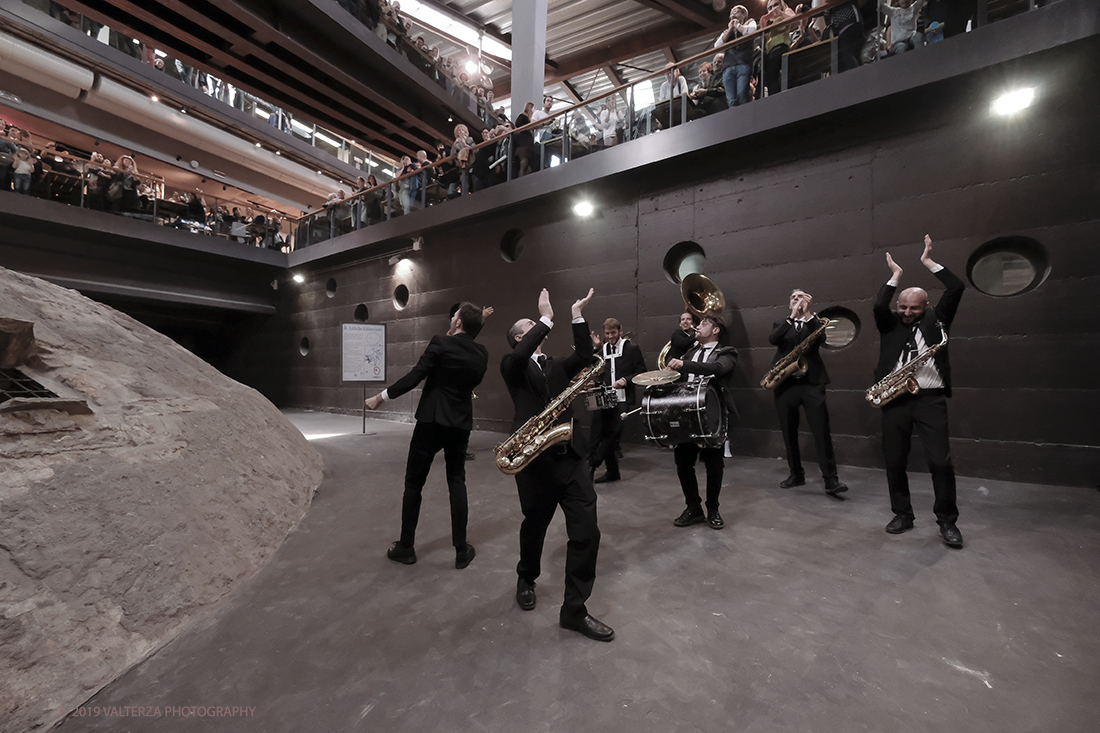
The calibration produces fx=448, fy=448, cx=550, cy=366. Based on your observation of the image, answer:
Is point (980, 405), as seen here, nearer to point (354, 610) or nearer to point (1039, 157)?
point (1039, 157)

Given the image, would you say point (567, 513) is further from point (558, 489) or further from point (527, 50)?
point (527, 50)

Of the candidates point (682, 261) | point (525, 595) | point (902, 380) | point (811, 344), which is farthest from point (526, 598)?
point (682, 261)

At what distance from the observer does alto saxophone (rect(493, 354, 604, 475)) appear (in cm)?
227

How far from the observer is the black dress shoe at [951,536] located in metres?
3.01

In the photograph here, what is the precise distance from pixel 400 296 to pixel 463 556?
8.60 m

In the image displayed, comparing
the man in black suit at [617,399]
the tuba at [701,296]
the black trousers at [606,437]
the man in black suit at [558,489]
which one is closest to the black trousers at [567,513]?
the man in black suit at [558,489]

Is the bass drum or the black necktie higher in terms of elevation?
the black necktie

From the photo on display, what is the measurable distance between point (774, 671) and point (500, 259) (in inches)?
307

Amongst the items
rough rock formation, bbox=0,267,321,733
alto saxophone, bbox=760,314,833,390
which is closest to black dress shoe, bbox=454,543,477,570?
rough rock formation, bbox=0,267,321,733

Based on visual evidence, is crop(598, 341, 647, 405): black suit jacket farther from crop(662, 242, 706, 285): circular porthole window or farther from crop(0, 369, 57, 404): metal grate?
crop(0, 369, 57, 404): metal grate

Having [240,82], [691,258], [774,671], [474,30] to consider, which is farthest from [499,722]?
[474,30]

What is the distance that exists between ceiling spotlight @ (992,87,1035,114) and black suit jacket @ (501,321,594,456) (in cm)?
549

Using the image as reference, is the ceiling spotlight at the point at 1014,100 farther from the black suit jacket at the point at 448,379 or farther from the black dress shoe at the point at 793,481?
the black suit jacket at the point at 448,379

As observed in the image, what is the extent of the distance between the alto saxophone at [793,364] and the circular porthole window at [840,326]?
117 centimetres
